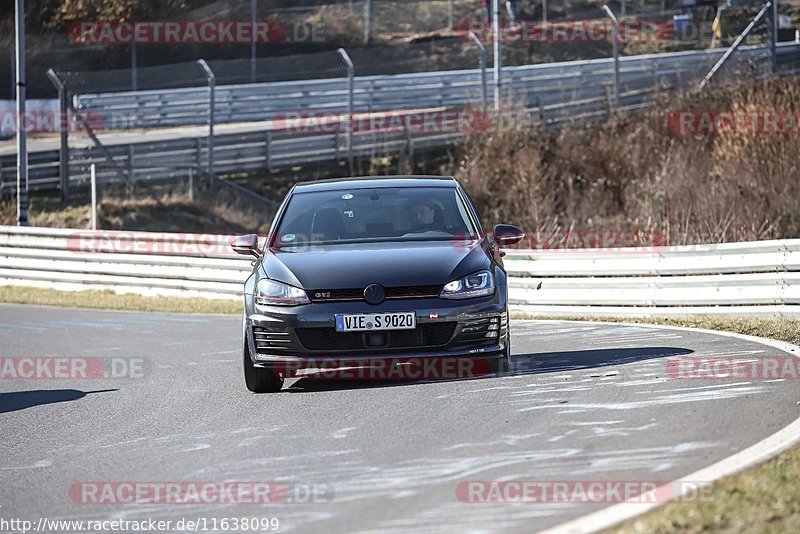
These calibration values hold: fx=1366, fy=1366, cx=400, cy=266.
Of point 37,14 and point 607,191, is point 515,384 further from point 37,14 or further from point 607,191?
point 37,14

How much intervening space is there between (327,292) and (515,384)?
4.75 ft

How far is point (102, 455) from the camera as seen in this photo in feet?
25.0

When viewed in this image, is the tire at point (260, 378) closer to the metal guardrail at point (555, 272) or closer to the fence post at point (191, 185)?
the metal guardrail at point (555, 272)

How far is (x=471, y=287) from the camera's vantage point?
31.1ft

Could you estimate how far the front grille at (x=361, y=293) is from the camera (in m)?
9.31

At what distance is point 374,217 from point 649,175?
61.2 feet

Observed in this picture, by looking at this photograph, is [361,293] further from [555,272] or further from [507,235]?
[555,272]

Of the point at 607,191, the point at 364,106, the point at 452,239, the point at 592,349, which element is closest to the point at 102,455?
the point at 452,239

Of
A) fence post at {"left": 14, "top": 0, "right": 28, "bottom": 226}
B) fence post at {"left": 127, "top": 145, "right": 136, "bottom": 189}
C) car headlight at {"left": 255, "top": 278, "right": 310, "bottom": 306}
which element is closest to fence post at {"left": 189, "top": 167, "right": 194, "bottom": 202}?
fence post at {"left": 127, "top": 145, "right": 136, "bottom": 189}

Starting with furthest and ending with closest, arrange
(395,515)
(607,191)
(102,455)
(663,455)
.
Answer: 1. (607,191)
2. (102,455)
3. (663,455)
4. (395,515)

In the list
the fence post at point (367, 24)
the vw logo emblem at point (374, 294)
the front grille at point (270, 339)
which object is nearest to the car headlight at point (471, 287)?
the vw logo emblem at point (374, 294)

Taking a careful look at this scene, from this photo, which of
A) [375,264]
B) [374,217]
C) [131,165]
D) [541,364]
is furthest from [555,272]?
[131,165]

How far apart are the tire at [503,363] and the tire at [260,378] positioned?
1.60m

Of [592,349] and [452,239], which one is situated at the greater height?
[452,239]
